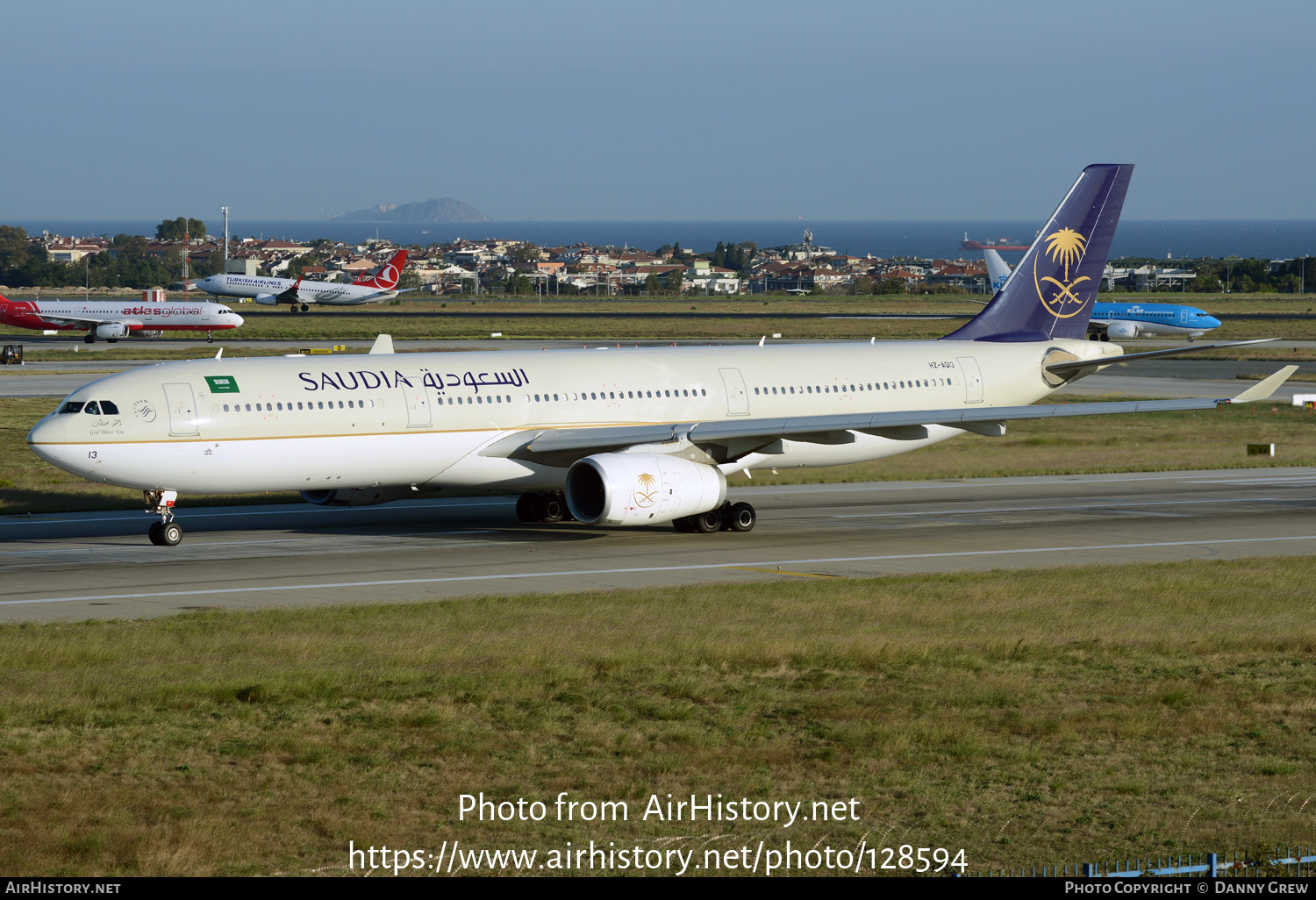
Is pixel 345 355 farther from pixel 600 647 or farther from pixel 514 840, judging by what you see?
pixel 514 840

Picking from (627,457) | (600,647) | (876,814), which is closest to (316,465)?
(627,457)

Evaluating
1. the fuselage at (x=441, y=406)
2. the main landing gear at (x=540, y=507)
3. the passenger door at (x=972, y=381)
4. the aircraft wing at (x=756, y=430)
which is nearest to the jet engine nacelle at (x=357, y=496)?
the fuselage at (x=441, y=406)

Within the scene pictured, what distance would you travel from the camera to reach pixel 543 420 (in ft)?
109

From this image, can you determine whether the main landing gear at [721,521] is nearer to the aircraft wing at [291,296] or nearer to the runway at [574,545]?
the runway at [574,545]

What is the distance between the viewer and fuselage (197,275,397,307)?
158 meters

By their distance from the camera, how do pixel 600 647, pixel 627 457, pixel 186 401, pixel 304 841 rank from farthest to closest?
pixel 627 457 → pixel 186 401 → pixel 600 647 → pixel 304 841

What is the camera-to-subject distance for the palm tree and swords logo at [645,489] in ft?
101

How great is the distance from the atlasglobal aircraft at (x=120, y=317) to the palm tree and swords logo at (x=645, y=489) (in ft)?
296

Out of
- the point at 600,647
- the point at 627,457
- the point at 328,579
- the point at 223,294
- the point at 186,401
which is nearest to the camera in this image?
the point at 600,647

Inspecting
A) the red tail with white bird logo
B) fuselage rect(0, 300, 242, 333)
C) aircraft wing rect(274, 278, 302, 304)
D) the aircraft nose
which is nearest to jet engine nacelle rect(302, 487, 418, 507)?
the aircraft nose

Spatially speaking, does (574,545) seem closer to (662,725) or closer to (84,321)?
(662,725)

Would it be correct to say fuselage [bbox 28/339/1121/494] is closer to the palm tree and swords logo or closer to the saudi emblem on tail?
the palm tree and swords logo

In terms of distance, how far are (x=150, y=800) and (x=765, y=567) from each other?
16.8 m

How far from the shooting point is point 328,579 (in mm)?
27547
